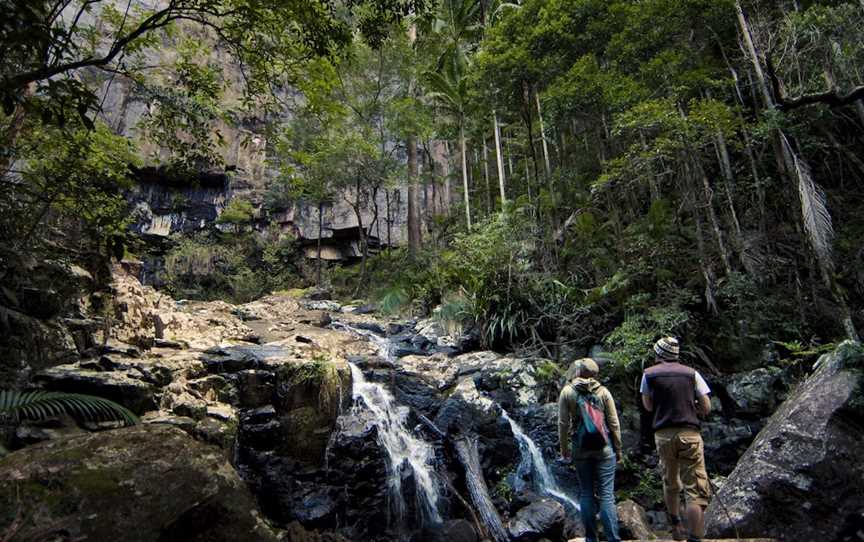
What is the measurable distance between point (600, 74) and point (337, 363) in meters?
8.32

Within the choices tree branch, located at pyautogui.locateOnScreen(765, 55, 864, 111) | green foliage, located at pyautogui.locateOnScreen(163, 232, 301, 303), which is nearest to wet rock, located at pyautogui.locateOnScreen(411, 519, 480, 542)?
tree branch, located at pyautogui.locateOnScreen(765, 55, 864, 111)

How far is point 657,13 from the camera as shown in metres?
8.66

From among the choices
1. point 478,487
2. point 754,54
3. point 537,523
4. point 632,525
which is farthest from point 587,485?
point 754,54

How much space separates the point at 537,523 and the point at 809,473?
2.94 meters

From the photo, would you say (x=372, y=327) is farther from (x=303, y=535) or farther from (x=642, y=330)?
(x=303, y=535)

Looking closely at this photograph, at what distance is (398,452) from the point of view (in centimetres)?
653

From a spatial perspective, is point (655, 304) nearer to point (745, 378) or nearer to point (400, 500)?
point (745, 378)

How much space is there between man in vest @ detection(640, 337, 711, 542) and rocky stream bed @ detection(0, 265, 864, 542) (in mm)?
515

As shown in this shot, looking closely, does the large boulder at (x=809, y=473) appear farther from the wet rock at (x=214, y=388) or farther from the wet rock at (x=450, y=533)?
the wet rock at (x=214, y=388)

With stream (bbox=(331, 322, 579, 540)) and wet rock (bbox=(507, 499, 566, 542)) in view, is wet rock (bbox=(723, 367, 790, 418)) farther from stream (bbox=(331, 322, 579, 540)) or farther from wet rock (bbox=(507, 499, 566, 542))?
wet rock (bbox=(507, 499, 566, 542))

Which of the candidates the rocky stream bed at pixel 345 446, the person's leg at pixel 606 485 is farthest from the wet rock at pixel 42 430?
the person's leg at pixel 606 485

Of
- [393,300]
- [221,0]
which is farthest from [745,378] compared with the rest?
[393,300]

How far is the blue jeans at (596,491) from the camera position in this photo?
335 centimetres

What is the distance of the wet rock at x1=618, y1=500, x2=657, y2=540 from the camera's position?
4883 millimetres
